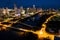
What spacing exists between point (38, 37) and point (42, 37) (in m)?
0.06

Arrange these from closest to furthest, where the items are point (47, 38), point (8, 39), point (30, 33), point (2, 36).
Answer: point (47, 38)
point (30, 33)
point (8, 39)
point (2, 36)

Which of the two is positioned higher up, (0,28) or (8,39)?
(0,28)

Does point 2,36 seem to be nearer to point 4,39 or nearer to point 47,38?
point 4,39

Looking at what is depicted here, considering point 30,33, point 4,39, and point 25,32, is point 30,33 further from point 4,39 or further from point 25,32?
point 4,39

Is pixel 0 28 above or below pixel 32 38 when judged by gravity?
above

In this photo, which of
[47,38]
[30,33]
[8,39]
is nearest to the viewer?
[47,38]

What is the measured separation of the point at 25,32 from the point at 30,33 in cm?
8

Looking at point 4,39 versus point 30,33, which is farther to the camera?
point 4,39

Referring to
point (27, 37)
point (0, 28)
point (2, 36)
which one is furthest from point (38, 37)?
point (2, 36)


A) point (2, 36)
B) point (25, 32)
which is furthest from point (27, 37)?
point (2, 36)

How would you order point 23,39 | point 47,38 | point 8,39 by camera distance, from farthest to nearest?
point 8,39 < point 23,39 < point 47,38

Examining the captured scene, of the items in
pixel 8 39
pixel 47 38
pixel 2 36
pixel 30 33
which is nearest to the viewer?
pixel 47 38

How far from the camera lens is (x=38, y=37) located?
6.04ft

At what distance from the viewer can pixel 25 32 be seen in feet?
6.83
